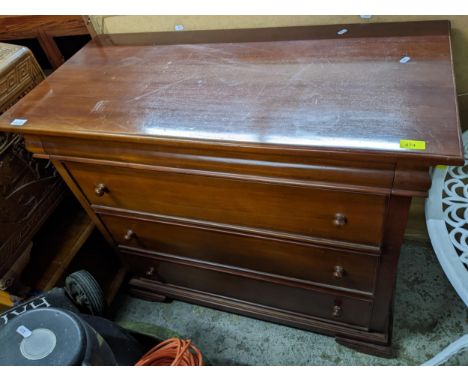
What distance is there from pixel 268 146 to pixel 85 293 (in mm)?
790

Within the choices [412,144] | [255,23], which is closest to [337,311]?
[412,144]

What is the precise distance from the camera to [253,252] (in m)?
1.01

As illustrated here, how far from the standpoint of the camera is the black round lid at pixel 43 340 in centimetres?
71

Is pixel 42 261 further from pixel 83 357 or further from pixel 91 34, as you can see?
pixel 91 34

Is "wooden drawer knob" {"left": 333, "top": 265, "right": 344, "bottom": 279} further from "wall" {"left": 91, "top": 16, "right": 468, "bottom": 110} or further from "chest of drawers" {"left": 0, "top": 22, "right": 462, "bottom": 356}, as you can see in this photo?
"wall" {"left": 91, "top": 16, "right": 468, "bottom": 110}

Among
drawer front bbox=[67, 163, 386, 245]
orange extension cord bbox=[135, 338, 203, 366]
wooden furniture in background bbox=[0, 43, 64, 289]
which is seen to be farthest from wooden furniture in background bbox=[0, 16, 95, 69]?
orange extension cord bbox=[135, 338, 203, 366]

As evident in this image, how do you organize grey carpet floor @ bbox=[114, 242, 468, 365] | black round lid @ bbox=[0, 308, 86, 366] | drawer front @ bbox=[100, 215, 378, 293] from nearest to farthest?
black round lid @ bbox=[0, 308, 86, 366] < drawer front @ bbox=[100, 215, 378, 293] < grey carpet floor @ bbox=[114, 242, 468, 365]

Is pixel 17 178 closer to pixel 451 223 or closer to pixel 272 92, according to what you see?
pixel 272 92

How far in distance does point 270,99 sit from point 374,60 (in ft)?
0.84

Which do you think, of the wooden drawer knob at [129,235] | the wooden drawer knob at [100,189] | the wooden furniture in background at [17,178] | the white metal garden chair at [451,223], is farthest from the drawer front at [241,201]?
the white metal garden chair at [451,223]

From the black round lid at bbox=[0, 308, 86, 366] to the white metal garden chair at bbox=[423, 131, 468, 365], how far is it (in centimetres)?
92

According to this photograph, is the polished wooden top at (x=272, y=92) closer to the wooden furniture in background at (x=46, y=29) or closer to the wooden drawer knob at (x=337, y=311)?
the wooden furniture in background at (x=46, y=29)

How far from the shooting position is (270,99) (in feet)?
2.51

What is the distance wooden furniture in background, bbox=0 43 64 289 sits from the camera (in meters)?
1.05
